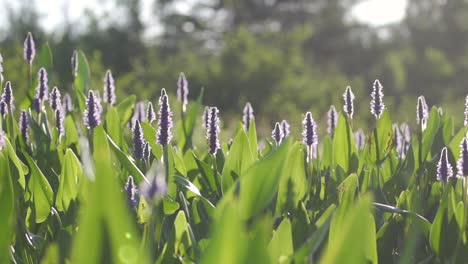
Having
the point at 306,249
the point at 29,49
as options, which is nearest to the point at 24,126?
the point at 29,49

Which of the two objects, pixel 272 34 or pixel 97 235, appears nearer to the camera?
pixel 97 235

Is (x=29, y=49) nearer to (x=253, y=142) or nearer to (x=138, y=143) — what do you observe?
(x=138, y=143)

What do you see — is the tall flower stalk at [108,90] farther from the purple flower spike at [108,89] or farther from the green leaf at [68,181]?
the green leaf at [68,181]

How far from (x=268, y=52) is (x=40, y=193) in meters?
17.5

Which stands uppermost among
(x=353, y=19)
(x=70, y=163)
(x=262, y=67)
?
(x=353, y=19)

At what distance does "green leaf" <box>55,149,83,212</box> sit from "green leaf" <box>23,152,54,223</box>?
1.3 inches

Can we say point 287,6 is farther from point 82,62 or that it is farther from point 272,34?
point 82,62

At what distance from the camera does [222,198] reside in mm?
1471

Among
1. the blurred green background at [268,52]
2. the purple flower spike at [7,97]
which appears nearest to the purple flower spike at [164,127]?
the purple flower spike at [7,97]

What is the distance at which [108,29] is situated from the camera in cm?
2536

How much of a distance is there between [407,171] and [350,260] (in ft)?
4.97

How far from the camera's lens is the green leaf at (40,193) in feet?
6.26

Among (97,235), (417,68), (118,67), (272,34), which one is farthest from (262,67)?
(97,235)

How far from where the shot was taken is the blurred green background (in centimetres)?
1809
